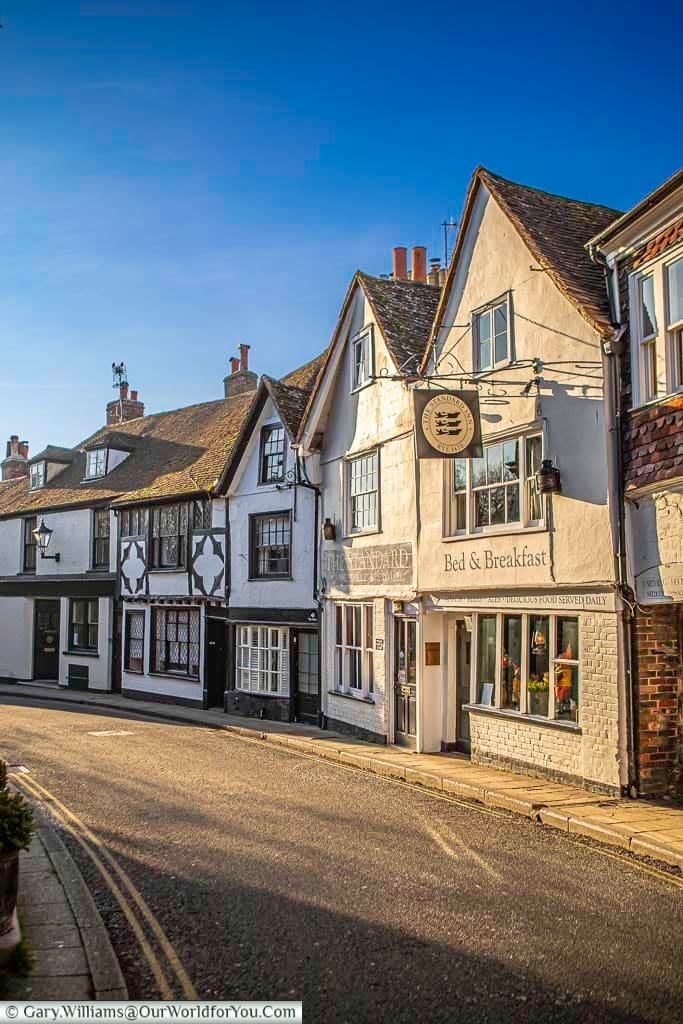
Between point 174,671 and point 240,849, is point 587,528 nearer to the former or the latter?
point 240,849

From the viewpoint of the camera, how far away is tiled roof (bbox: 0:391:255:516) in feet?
90.0

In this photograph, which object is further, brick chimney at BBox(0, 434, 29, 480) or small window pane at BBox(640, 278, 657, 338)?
brick chimney at BBox(0, 434, 29, 480)

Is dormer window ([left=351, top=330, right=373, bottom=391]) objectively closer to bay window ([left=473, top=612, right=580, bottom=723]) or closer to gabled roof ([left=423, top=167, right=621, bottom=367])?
gabled roof ([left=423, top=167, right=621, bottom=367])

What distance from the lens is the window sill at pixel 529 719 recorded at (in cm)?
1273

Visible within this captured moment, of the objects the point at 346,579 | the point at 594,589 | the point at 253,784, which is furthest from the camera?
the point at 346,579

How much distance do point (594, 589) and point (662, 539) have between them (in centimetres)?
136

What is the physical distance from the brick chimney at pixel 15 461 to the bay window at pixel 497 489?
31.7m

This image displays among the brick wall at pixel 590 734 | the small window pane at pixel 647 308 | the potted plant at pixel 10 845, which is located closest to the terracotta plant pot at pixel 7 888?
the potted plant at pixel 10 845

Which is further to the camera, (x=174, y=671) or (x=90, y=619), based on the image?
(x=90, y=619)

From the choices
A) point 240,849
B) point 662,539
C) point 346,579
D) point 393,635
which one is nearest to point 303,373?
point 346,579

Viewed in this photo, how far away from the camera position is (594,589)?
12258mm

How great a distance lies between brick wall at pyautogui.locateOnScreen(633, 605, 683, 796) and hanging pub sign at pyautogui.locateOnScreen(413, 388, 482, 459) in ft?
12.7

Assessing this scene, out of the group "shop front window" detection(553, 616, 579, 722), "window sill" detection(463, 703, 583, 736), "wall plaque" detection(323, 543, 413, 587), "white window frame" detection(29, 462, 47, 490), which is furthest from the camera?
"white window frame" detection(29, 462, 47, 490)

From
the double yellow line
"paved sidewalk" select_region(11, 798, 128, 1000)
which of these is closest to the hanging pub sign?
the double yellow line
